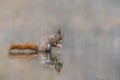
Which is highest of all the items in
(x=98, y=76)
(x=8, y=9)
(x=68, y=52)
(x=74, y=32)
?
(x=8, y=9)

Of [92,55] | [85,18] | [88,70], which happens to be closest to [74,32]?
[85,18]

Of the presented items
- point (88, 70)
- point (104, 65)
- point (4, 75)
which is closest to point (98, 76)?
point (88, 70)

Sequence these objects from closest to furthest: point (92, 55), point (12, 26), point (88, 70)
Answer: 1. point (88, 70)
2. point (92, 55)
3. point (12, 26)

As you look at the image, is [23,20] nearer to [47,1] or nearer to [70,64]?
[47,1]

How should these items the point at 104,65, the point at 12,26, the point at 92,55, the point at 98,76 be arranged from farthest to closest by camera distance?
the point at 12,26 < the point at 92,55 < the point at 104,65 < the point at 98,76

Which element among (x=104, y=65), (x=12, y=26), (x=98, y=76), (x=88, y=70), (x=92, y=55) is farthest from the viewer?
(x=12, y=26)

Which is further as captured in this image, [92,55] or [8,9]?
[8,9]

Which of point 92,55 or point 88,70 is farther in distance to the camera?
point 92,55

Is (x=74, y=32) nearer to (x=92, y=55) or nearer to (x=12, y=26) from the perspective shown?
(x=92, y=55)

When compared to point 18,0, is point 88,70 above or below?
below
